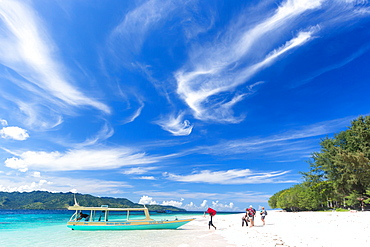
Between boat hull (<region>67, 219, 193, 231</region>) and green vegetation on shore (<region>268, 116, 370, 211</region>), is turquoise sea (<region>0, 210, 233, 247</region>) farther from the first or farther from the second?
green vegetation on shore (<region>268, 116, 370, 211</region>)

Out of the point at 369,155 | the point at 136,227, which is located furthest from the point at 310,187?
the point at 136,227

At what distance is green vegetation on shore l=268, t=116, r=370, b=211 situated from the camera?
40.6 metres

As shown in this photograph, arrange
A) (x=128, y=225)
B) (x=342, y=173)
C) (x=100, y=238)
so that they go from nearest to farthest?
(x=100, y=238)
(x=128, y=225)
(x=342, y=173)

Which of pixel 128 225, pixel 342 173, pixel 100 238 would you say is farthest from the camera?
pixel 342 173

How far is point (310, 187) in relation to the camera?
196ft

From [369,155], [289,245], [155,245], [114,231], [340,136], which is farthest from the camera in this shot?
[340,136]

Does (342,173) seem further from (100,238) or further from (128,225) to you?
(100,238)

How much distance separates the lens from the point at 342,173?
158ft

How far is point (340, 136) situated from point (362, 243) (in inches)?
1854

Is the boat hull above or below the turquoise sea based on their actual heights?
above

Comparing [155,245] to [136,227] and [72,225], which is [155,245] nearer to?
[136,227]

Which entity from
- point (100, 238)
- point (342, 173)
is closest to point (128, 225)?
point (100, 238)

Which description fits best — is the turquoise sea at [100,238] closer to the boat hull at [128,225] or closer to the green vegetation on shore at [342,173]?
the boat hull at [128,225]

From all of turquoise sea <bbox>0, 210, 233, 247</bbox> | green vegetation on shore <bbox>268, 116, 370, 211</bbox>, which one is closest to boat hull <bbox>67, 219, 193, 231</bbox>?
turquoise sea <bbox>0, 210, 233, 247</bbox>
